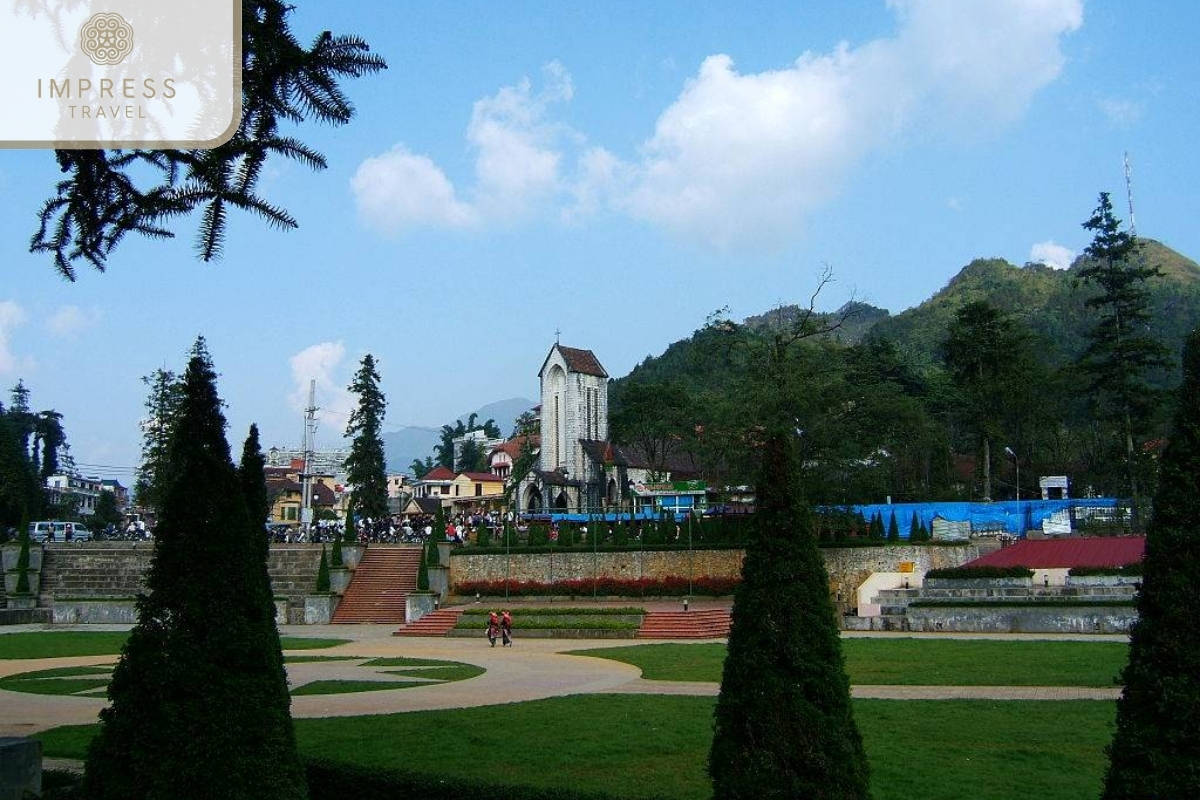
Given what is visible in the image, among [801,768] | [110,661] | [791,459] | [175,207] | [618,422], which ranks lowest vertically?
[110,661]

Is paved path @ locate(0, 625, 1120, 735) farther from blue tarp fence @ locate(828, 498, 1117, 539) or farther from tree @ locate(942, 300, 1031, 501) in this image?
tree @ locate(942, 300, 1031, 501)

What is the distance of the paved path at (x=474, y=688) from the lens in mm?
16156

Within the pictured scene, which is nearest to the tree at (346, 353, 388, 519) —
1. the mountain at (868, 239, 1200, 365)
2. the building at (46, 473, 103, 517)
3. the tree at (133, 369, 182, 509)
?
the tree at (133, 369, 182, 509)

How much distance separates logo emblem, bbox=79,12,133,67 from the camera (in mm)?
5012

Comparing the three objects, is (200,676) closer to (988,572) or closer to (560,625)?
(560,625)

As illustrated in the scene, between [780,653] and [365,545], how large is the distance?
39.9m

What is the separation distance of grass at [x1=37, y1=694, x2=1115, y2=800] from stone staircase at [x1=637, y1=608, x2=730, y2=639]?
48.8ft

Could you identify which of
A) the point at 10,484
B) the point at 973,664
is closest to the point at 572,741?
the point at 973,664

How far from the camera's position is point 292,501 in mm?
101125

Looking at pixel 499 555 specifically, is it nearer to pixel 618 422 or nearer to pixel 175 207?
pixel 175 207

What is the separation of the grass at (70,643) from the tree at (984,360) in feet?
135

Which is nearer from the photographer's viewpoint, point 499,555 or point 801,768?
point 801,768

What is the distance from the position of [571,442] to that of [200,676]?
71.4 meters

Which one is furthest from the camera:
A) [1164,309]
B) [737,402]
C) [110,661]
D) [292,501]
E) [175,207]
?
[1164,309]
